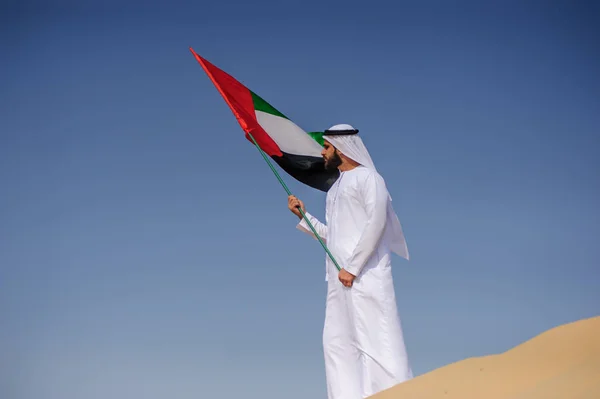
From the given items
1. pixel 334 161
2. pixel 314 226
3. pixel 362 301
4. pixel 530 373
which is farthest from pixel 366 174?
pixel 530 373

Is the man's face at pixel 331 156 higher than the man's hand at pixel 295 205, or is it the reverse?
the man's face at pixel 331 156

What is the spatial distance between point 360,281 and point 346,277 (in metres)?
0.13

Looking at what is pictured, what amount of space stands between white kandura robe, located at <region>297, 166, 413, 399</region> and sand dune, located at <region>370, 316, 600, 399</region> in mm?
1824

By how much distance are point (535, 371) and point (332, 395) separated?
2.92 meters

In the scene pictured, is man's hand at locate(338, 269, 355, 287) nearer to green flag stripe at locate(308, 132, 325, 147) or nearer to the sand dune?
the sand dune

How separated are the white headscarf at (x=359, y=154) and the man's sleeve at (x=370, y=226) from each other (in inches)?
12.5

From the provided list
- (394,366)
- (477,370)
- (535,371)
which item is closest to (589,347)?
(535,371)

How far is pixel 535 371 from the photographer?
450 centimetres

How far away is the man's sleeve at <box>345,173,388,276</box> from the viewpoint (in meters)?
7.04

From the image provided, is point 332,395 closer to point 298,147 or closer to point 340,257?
point 340,257

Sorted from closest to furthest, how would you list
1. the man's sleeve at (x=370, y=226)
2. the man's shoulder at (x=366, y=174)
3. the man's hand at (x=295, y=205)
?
1. the man's sleeve at (x=370, y=226)
2. the man's shoulder at (x=366, y=174)
3. the man's hand at (x=295, y=205)

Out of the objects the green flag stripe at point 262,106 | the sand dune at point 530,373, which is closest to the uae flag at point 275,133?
the green flag stripe at point 262,106

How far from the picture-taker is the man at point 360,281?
273 inches

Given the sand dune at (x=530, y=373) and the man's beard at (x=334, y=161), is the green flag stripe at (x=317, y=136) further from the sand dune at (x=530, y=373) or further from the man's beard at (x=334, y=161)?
the sand dune at (x=530, y=373)
